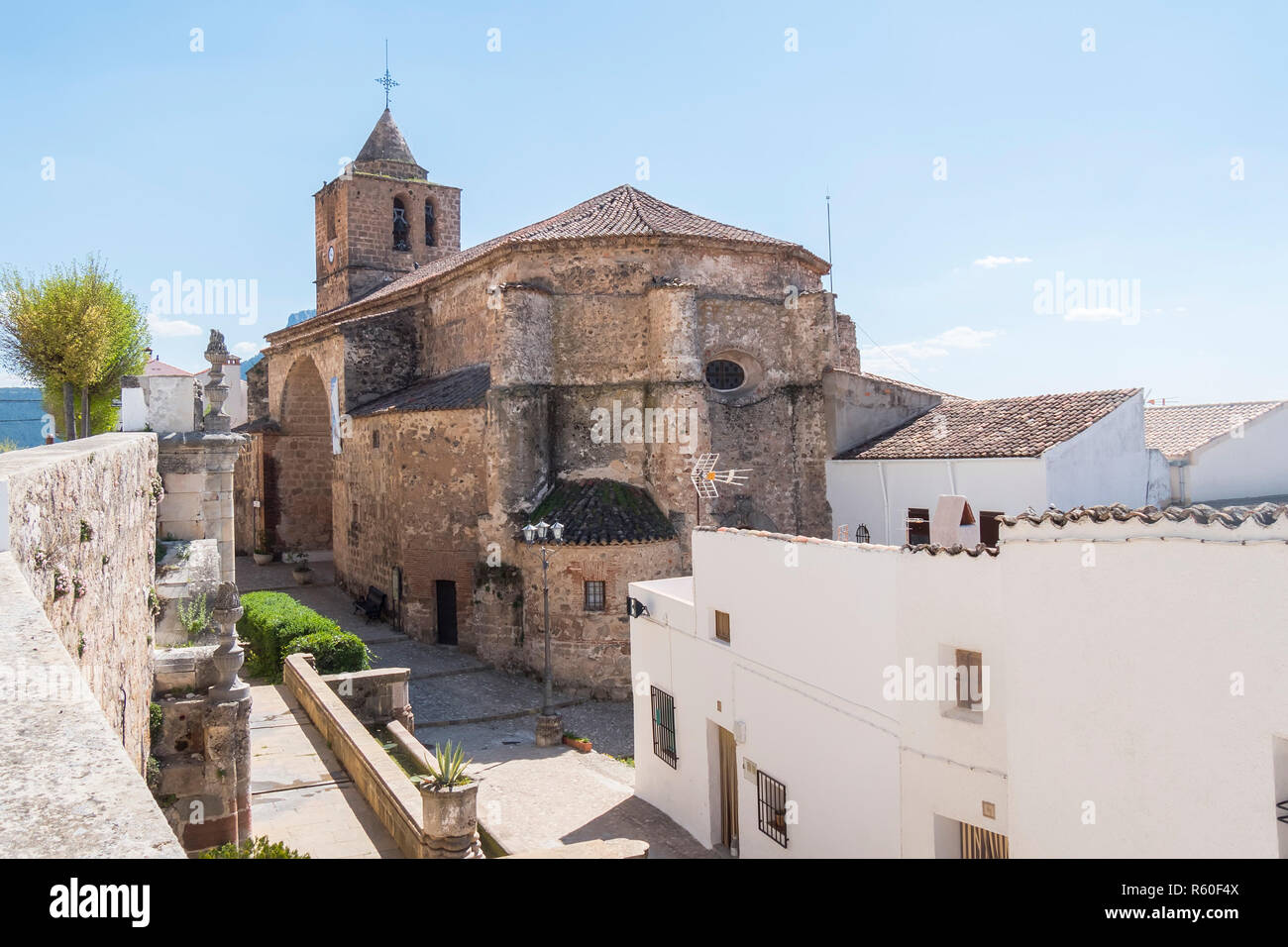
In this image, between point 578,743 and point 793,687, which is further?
point 578,743

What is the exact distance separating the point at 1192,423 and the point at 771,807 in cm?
1368

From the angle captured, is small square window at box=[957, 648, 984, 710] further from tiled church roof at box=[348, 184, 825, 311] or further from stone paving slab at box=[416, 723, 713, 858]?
tiled church roof at box=[348, 184, 825, 311]

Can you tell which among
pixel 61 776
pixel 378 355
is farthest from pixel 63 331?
pixel 61 776

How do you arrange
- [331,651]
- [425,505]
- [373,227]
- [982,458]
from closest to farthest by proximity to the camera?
[331,651], [982,458], [425,505], [373,227]

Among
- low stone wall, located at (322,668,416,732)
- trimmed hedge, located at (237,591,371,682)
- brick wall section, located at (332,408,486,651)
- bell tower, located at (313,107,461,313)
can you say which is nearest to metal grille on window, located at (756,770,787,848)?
low stone wall, located at (322,668,416,732)

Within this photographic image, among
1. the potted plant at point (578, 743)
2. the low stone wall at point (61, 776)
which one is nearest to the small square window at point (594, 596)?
the potted plant at point (578, 743)

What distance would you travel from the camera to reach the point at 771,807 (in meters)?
10.2

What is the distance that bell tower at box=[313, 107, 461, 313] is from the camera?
30812 millimetres

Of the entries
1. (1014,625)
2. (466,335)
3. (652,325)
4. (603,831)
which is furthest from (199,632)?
(466,335)

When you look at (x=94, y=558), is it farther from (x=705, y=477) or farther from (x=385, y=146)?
(x=385, y=146)

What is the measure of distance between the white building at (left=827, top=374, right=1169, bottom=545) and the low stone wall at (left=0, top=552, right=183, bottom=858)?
14498 mm

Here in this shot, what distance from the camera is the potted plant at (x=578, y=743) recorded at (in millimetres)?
15250
